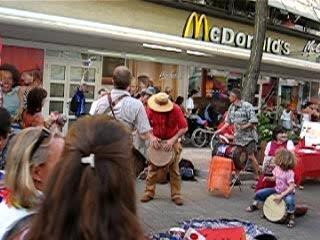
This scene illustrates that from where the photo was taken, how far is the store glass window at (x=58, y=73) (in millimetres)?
16672

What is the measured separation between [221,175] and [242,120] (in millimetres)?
1226

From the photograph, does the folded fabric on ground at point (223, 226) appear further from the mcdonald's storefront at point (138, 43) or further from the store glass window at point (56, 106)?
the store glass window at point (56, 106)

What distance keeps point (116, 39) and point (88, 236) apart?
43.4 feet

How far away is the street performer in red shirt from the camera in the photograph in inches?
329

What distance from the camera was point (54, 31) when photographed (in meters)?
13.4

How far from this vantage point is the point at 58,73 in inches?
663

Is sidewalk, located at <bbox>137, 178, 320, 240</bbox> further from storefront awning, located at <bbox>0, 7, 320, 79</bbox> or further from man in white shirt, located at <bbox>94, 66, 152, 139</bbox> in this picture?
storefront awning, located at <bbox>0, 7, 320, 79</bbox>

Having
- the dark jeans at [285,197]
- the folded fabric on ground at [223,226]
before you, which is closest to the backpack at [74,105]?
the dark jeans at [285,197]

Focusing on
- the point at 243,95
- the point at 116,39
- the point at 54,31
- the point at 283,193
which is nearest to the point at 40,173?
the point at 283,193

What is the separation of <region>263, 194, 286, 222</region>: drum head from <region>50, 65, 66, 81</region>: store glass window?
32.5ft

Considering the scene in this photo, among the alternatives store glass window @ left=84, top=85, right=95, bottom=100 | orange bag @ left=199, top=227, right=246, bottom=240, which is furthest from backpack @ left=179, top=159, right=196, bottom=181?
store glass window @ left=84, top=85, right=95, bottom=100

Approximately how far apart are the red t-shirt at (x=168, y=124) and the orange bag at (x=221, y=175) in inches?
62.3

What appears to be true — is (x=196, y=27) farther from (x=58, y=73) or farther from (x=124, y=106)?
(x=124, y=106)

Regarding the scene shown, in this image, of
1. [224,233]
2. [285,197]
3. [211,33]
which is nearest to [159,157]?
[285,197]
